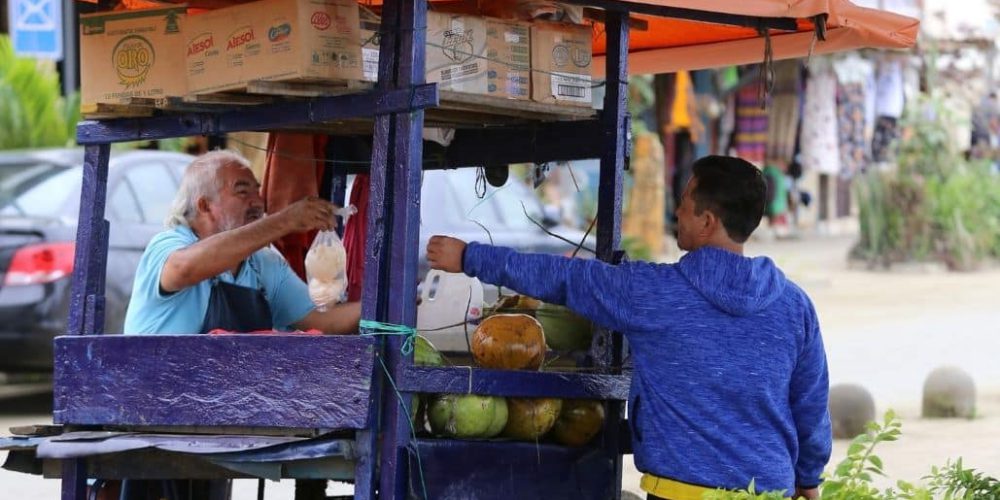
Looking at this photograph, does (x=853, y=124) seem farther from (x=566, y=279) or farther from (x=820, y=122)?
(x=566, y=279)

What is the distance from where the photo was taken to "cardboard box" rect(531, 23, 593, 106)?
4062mm

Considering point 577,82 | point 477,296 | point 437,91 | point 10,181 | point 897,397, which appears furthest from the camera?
point 897,397

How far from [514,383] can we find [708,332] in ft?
1.74

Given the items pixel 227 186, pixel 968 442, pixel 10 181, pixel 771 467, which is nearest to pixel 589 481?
pixel 771 467

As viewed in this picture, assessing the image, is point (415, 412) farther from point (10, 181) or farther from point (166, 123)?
point (10, 181)

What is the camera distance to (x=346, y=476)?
372 cm

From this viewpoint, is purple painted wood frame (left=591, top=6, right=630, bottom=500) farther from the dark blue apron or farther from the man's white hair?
the man's white hair

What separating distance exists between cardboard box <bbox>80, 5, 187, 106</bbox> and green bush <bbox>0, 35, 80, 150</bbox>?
8088 mm

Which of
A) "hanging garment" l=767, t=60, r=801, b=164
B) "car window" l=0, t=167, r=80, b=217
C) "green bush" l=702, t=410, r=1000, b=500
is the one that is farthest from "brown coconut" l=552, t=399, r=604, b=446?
"hanging garment" l=767, t=60, r=801, b=164

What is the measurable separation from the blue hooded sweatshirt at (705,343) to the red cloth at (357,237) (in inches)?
54.1

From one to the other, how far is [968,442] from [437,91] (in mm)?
5848

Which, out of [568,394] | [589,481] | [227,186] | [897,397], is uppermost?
[227,186]

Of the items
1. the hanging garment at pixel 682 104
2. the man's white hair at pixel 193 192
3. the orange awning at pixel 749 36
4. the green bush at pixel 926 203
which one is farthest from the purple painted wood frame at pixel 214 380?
the green bush at pixel 926 203

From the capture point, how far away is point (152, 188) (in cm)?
925
